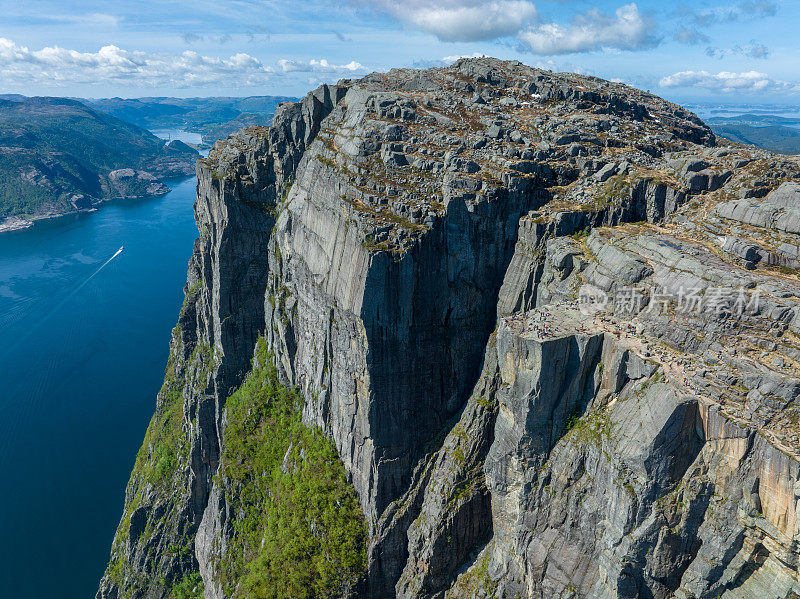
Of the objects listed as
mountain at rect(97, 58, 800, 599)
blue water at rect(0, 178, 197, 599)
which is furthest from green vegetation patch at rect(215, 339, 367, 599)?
blue water at rect(0, 178, 197, 599)

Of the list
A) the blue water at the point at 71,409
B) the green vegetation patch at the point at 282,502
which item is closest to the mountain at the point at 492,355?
the green vegetation patch at the point at 282,502

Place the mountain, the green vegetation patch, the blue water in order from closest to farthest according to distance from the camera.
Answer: the mountain, the green vegetation patch, the blue water

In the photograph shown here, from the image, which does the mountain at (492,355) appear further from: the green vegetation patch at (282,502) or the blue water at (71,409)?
the blue water at (71,409)

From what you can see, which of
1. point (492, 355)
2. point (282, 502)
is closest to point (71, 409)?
point (282, 502)

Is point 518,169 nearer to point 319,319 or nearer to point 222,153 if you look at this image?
point 319,319

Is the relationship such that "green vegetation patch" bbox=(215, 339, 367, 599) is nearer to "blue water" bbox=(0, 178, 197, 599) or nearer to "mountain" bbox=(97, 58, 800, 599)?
"mountain" bbox=(97, 58, 800, 599)

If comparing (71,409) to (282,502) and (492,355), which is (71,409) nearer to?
(282,502)
